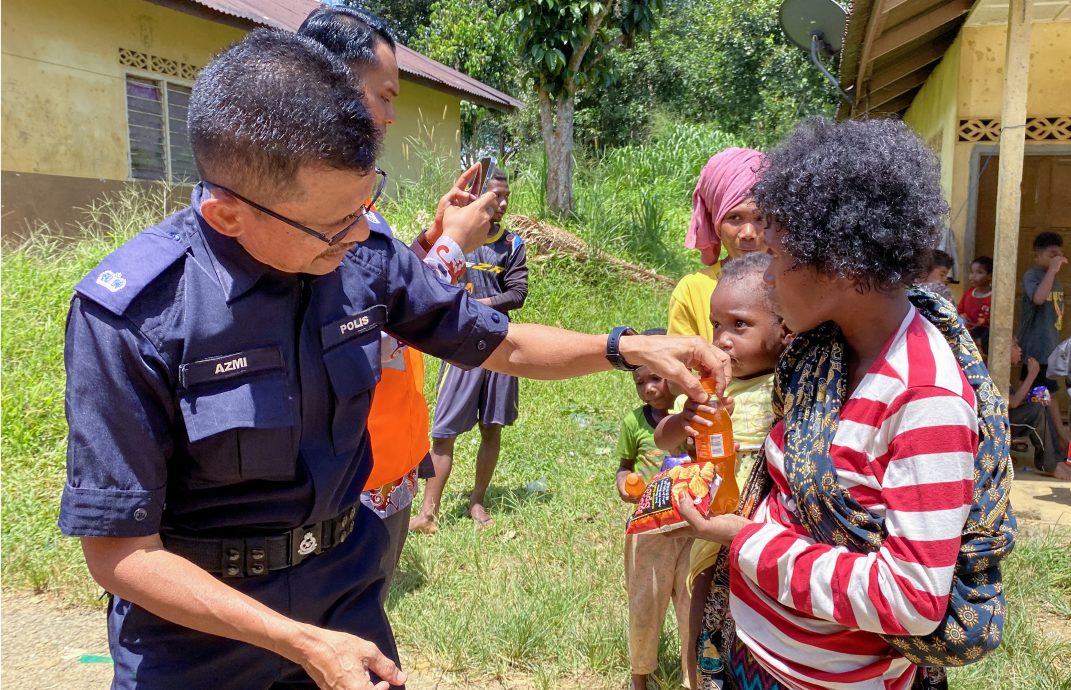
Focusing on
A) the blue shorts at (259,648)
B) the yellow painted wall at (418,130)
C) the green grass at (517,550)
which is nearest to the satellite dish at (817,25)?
the green grass at (517,550)

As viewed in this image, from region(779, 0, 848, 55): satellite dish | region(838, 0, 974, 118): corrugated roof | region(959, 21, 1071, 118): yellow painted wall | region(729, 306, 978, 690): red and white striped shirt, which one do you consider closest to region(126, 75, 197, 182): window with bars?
region(779, 0, 848, 55): satellite dish

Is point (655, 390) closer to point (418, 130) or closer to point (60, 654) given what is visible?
point (60, 654)

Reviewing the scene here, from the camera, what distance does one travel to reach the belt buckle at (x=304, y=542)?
1705 millimetres

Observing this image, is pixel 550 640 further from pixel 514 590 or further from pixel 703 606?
pixel 703 606

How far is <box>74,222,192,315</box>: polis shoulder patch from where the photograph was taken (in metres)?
1.43

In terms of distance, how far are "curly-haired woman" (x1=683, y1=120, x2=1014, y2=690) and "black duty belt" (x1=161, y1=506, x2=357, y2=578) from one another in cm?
90

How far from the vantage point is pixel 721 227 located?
2693 mm

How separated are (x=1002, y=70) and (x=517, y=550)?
5041mm

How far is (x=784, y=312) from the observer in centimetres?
163

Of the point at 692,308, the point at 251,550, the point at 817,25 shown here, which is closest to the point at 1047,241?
the point at 817,25

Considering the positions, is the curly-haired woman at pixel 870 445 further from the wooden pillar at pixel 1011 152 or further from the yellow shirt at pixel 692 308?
the wooden pillar at pixel 1011 152

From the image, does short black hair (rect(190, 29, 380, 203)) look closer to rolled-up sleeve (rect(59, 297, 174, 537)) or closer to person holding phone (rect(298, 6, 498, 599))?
rolled-up sleeve (rect(59, 297, 174, 537))

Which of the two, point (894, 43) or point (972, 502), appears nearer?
point (972, 502)

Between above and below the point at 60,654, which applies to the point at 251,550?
above
